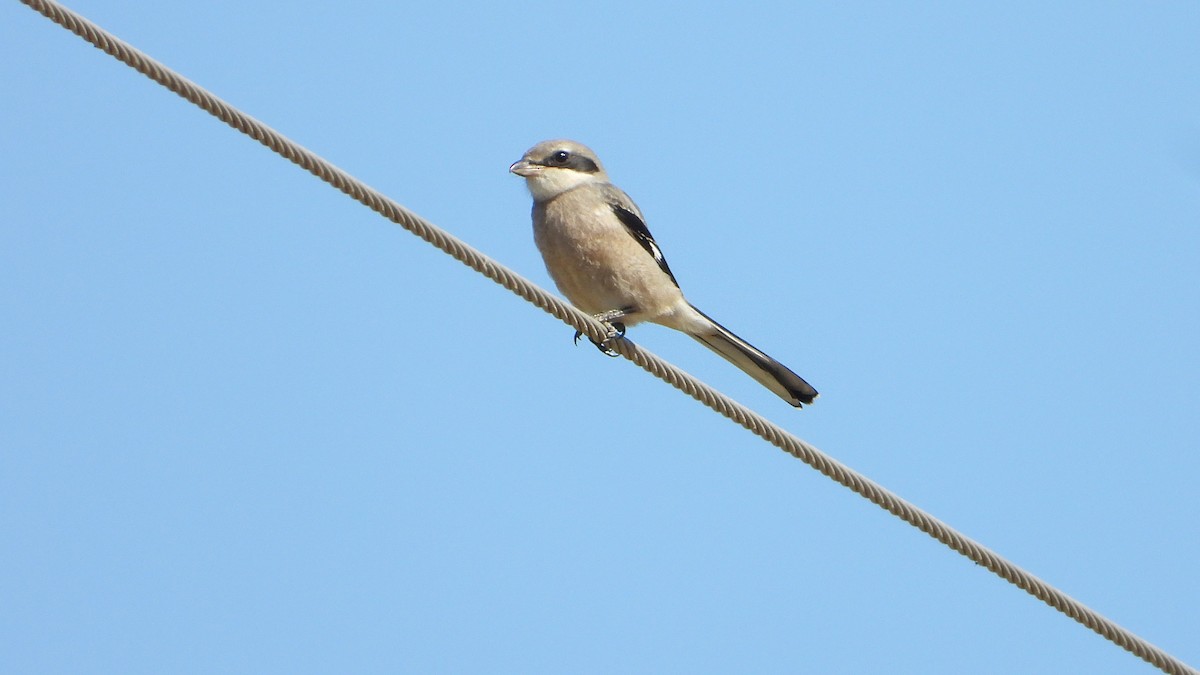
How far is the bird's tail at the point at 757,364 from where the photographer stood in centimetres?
675

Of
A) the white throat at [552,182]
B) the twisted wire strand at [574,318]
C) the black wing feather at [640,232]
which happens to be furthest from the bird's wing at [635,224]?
the twisted wire strand at [574,318]

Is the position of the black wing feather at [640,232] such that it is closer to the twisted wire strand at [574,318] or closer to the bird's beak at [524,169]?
the bird's beak at [524,169]

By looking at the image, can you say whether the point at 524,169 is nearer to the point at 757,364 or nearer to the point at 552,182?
the point at 552,182

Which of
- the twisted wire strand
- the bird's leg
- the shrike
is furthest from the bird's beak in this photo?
the twisted wire strand

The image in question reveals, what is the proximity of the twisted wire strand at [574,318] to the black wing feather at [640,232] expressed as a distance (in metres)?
1.98

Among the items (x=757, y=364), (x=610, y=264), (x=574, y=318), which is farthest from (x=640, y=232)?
(x=574, y=318)

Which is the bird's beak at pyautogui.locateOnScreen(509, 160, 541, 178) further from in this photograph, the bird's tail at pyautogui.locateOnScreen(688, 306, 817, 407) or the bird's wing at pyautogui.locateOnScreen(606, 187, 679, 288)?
the bird's tail at pyautogui.locateOnScreen(688, 306, 817, 407)

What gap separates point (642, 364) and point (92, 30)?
2.56 meters

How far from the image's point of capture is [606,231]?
22.6ft

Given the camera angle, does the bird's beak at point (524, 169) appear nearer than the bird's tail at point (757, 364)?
No

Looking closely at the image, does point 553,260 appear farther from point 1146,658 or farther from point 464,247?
point 1146,658

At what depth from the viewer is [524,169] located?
7223mm

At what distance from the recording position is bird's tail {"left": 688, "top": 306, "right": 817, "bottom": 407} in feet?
22.1

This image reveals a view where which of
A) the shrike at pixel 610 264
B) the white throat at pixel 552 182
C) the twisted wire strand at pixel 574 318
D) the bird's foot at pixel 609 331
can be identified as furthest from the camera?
the white throat at pixel 552 182
